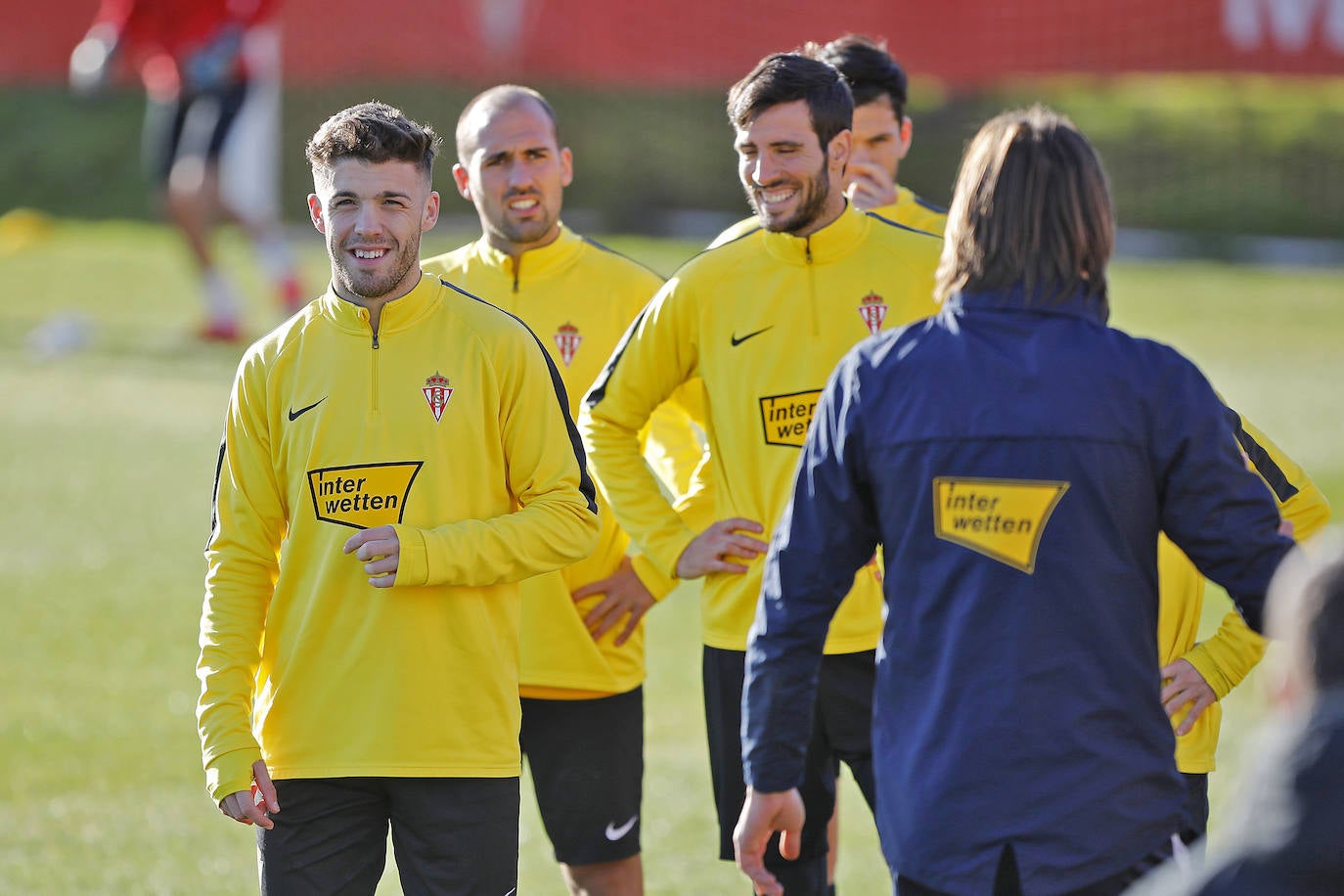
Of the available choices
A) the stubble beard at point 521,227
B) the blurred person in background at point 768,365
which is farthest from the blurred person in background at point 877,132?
the stubble beard at point 521,227

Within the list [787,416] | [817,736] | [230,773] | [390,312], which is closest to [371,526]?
[390,312]

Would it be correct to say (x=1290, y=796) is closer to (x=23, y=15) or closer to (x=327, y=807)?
(x=327, y=807)

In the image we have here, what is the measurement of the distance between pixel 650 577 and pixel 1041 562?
1.95m

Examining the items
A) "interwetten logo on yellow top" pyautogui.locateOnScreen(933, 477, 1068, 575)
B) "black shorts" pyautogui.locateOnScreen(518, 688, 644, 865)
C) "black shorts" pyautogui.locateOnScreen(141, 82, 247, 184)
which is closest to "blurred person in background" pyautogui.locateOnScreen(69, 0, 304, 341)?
"black shorts" pyautogui.locateOnScreen(141, 82, 247, 184)

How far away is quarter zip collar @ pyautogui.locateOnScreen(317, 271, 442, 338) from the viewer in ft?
11.8

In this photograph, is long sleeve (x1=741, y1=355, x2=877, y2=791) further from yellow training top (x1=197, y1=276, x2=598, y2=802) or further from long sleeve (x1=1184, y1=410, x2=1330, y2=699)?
long sleeve (x1=1184, y1=410, x2=1330, y2=699)

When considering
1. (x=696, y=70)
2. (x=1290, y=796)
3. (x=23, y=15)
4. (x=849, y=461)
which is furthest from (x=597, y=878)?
(x=23, y=15)

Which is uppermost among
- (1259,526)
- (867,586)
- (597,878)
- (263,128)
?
(263,128)

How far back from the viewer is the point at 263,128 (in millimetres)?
17062

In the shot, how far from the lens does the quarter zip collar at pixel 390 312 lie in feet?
11.8

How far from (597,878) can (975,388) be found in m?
2.42

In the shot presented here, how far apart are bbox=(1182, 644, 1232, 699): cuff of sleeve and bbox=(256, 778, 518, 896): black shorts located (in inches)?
55.2

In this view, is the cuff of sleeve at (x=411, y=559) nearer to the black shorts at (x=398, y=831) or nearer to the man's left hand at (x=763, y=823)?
the black shorts at (x=398, y=831)

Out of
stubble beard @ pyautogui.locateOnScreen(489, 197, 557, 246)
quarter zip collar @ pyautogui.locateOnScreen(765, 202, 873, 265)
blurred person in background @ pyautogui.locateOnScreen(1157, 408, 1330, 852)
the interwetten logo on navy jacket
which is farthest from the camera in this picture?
stubble beard @ pyautogui.locateOnScreen(489, 197, 557, 246)
